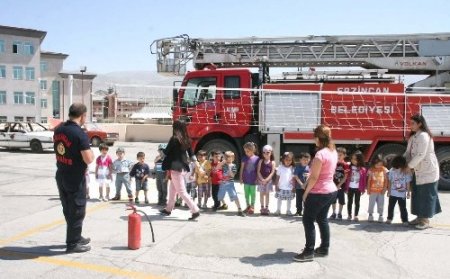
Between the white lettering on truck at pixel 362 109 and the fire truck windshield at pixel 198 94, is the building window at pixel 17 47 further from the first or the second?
the white lettering on truck at pixel 362 109

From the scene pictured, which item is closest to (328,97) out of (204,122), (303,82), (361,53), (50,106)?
(303,82)

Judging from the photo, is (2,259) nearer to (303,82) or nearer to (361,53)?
(303,82)

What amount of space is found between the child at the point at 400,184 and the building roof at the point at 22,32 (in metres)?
60.9

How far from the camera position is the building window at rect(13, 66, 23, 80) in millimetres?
60066

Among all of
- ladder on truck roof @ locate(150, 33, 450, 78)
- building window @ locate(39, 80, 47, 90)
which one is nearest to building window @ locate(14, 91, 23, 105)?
building window @ locate(39, 80, 47, 90)

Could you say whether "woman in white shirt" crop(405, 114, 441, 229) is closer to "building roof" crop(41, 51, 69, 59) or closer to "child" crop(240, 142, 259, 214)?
"child" crop(240, 142, 259, 214)

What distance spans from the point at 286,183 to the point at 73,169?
12.3 ft

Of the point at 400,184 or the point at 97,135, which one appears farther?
the point at 97,135

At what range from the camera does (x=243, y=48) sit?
13.2 meters

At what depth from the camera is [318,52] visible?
42.3 ft

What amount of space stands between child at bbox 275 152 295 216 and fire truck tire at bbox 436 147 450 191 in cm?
465

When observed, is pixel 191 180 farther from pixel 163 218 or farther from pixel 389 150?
pixel 389 150

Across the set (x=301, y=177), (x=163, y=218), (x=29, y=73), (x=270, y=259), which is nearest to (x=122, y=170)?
(x=163, y=218)

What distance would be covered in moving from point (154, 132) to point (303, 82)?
61.1 ft
